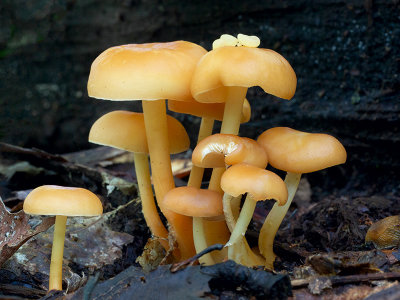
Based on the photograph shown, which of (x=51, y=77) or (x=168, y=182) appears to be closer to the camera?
(x=168, y=182)

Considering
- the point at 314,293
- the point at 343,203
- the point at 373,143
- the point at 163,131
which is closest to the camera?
the point at 314,293

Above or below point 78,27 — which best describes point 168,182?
below

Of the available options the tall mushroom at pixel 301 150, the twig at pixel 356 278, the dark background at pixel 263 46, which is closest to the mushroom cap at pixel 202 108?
the tall mushroom at pixel 301 150

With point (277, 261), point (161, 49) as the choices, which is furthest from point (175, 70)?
point (277, 261)

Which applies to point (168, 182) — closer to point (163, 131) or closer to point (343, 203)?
point (163, 131)

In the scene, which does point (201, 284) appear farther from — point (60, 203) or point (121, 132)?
point (121, 132)

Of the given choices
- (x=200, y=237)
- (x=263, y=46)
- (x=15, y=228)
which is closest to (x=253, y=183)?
(x=200, y=237)
